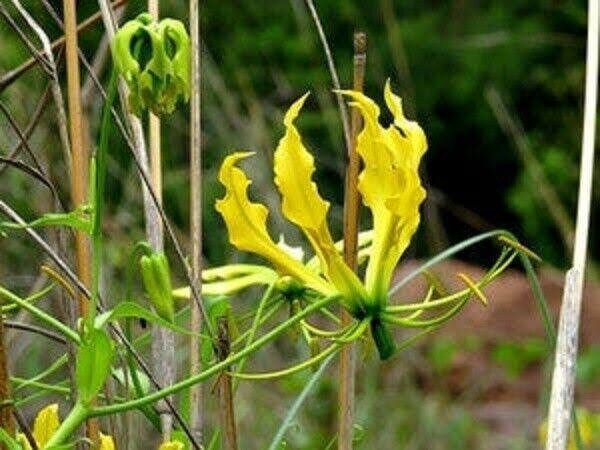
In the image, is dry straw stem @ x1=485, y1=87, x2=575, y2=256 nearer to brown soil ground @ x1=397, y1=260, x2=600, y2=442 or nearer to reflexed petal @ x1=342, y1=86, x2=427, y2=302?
reflexed petal @ x1=342, y1=86, x2=427, y2=302

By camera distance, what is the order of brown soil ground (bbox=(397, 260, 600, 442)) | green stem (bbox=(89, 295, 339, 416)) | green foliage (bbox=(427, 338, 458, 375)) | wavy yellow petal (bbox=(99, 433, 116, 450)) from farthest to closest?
green foliage (bbox=(427, 338, 458, 375)) < brown soil ground (bbox=(397, 260, 600, 442)) < wavy yellow petal (bbox=(99, 433, 116, 450)) < green stem (bbox=(89, 295, 339, 416))

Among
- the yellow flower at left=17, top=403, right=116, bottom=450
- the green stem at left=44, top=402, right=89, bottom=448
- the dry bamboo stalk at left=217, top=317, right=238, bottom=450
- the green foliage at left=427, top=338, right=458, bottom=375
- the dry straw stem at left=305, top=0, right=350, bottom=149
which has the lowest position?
the green foliage at left=427, top=338, right=458, bottom=375

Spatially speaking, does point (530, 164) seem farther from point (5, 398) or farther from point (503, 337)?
point (503, 337)

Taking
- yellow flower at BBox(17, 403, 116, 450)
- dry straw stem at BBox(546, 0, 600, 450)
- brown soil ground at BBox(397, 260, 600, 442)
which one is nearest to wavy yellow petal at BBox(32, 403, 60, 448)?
yellow flower at BBox(17, 403, 116, 450)

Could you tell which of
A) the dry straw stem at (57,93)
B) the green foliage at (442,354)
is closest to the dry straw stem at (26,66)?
the dry straw stem at (57,93)

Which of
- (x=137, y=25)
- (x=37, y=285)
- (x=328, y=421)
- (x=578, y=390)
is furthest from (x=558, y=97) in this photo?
(x=137, y=25)

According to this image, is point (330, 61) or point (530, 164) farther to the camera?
point (530, 164)

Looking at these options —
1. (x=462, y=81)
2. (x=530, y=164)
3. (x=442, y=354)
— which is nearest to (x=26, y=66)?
(x=530, y=164)
